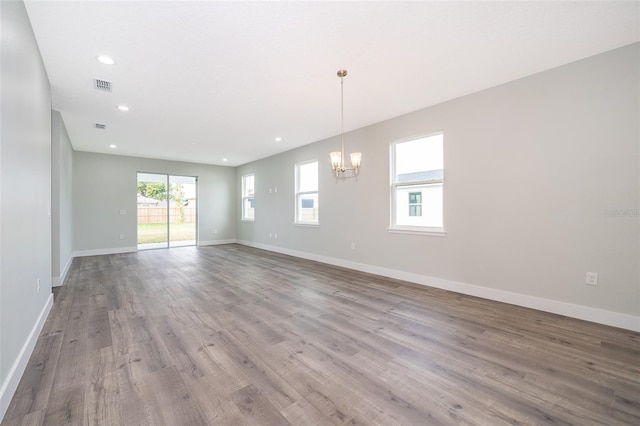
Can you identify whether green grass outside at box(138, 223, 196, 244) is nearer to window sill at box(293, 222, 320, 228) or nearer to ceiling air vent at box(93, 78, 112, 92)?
window sill at box(293, 222, 320, 228)

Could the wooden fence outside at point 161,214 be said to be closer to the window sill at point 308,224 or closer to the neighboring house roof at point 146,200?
the neighboring house roof at point 146,200

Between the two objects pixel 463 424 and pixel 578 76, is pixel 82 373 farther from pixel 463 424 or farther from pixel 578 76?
pixel 578 76

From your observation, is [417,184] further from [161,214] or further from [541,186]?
[161,214]

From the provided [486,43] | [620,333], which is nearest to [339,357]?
[620,333]

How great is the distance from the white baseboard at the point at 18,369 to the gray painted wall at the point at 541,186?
4135 millimetres

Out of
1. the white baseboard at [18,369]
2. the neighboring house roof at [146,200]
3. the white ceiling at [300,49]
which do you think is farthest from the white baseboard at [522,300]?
the neighboring house roof at [146,200]

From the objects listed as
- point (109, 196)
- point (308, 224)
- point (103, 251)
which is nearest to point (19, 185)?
point (308, 224)

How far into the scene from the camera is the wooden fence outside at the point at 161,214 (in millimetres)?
7707

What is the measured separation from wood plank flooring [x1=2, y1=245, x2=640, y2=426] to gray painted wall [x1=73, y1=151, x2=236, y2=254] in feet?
13.5

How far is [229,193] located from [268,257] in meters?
3.72

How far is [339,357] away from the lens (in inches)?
81.0

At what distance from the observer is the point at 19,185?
1921 millimetres

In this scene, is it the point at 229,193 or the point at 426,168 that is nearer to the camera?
the point at 426,168

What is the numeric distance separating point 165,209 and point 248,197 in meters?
2.43
